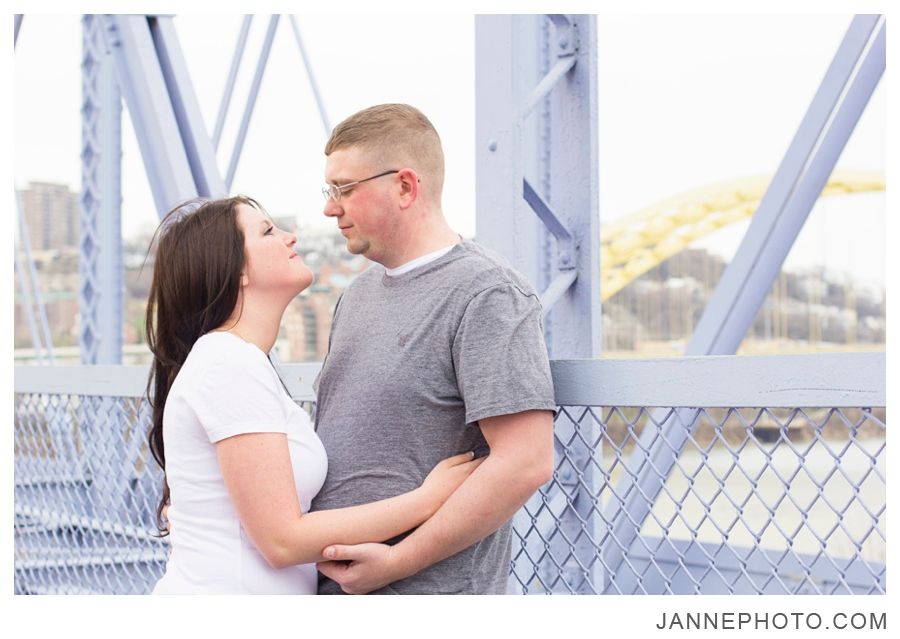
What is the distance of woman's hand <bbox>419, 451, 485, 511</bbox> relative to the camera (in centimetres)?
197

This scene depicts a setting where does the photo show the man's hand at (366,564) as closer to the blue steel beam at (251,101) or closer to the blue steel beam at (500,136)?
the blue steel beam at (500,136)

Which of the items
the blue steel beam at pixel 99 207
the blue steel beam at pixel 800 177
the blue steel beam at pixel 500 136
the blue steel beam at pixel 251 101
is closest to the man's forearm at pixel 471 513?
the blue steel beam at pixel 500 136

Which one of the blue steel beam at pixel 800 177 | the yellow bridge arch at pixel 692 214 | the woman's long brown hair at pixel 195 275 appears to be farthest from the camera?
the yellow bridge arch at pixel 692 214

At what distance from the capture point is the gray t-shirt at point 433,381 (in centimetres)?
191

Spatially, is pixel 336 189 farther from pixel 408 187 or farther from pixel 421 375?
pixel 421 375

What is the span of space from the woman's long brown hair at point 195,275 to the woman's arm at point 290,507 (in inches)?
13.2

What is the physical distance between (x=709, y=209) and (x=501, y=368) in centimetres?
1499

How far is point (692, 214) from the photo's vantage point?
16250 mm

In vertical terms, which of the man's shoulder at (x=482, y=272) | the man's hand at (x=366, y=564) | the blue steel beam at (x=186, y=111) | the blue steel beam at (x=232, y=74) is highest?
the blue steel beam at (x=232, y=74)

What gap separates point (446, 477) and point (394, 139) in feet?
2.28

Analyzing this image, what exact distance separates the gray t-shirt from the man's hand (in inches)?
3.3

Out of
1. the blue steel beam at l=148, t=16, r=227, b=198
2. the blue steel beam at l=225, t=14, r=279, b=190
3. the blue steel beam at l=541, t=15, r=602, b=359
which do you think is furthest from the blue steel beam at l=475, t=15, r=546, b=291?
the blue steel beam at l=225, t=14, r=279, b=190

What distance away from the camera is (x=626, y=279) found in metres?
15.2

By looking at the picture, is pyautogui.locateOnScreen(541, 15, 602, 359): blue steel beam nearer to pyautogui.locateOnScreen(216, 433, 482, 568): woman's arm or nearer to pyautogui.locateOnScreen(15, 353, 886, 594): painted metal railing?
pyautogui.locateOnScreen(15, 353, 886, 594): painted metal railing
